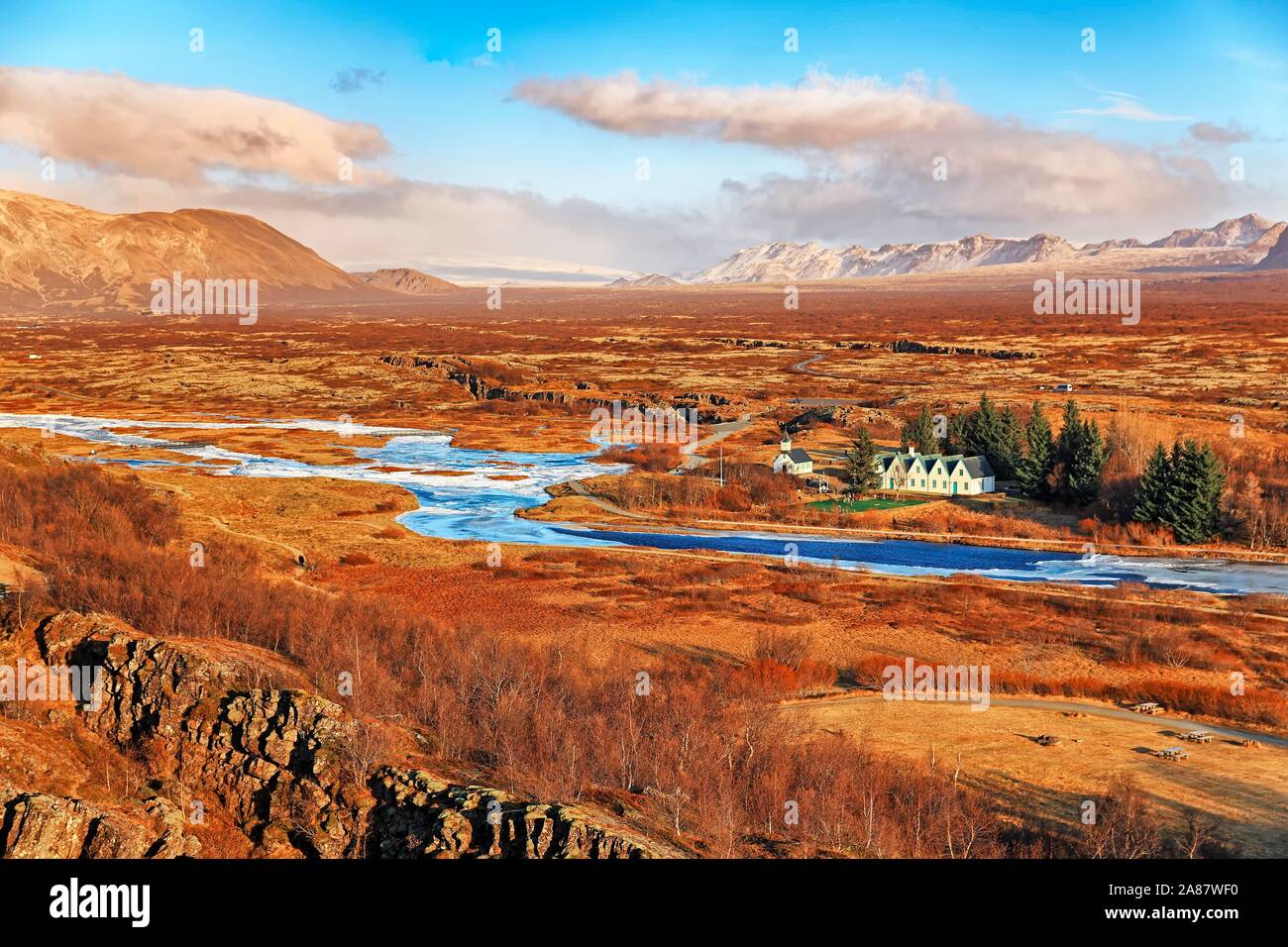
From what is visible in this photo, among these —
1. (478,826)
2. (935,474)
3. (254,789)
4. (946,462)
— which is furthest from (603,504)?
(478,826)

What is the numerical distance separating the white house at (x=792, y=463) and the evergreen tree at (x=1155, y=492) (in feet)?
85.2

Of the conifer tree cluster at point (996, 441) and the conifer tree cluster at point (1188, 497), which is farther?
the conifer tree cluster at point (996, 441)

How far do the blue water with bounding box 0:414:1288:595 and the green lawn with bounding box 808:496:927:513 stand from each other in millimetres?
7399

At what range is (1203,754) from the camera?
3005cm

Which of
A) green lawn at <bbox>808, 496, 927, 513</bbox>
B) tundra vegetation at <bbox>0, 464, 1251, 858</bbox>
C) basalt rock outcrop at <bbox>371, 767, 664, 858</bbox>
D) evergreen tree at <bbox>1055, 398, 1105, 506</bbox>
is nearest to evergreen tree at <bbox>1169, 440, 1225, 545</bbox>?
evergreen tree at <bbox>1055, 398, 1105, 506</bbox>

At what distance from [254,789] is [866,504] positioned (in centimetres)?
6274

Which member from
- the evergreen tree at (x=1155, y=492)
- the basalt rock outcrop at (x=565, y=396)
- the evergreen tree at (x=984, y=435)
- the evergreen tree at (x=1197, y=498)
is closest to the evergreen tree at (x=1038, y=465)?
the evergreen tree at (x=984, y=435)

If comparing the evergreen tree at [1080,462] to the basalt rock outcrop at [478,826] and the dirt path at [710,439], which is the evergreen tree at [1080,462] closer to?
the dirt path at [710,439]

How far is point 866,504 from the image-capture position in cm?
7569

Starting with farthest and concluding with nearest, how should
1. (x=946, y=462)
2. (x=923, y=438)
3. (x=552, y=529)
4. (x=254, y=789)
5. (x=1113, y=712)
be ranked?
(x=923, y=438), (x=946, y=462), (x=552, y=529), (x=1113, y=712), (x=254, y=789)

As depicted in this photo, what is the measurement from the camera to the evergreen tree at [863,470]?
77.9m

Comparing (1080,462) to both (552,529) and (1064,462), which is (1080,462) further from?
(552,529)

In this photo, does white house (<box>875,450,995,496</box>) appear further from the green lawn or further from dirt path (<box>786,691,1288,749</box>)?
dirt path (<box>786,691,1288,749</box>)

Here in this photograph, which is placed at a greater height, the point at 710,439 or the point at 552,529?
the point at 710,439
